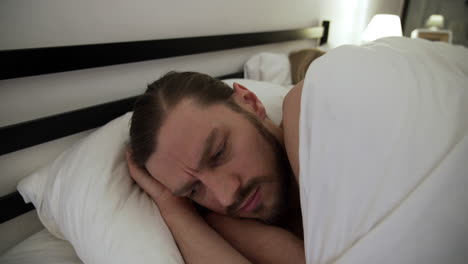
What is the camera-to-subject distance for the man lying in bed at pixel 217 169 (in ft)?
1.97

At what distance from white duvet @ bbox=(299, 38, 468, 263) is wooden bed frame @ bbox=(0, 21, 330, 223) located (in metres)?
0.62

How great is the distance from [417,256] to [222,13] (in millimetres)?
1184

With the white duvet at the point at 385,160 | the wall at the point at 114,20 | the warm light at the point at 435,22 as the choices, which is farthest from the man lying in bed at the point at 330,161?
the warm light at the point at 435,22

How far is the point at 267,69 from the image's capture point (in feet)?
4.42

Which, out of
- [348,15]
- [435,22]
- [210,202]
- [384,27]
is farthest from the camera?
[435,22]

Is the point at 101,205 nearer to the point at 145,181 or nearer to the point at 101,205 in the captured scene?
the point at 101,205

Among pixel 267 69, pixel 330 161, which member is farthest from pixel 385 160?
pixel 267 69

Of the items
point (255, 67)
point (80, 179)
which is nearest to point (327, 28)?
point (255, 67)

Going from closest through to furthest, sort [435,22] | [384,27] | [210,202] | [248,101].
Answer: [210,202] → [248,101] → [384,27] → [435,22]

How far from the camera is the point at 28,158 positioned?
752 millimetres

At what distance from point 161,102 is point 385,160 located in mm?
517

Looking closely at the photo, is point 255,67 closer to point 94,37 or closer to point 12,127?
point 94,37

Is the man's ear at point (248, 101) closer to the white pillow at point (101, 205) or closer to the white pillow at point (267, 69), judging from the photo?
the white pillow at point (101, 205)

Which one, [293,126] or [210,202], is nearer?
[293,126]
